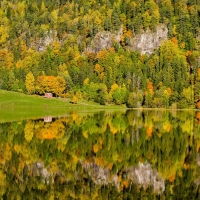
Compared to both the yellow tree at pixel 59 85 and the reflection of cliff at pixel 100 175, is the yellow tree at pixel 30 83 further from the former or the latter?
the reflection of cliff at pixel 100 175

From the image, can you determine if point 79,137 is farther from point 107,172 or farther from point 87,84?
point 87,84

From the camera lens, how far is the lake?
2956cm

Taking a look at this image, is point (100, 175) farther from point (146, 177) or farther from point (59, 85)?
point (59, 85)

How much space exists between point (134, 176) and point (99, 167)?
4.53m

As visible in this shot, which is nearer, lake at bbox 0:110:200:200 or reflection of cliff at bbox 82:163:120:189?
lake at bbox 0:110:200:200

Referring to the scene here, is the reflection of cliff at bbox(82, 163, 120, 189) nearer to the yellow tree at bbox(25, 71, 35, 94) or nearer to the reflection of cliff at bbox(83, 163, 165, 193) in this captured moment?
the reflection of cliff at bbox(83, 163, 165, 193)

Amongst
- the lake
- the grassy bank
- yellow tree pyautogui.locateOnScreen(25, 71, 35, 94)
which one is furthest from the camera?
yellow tree pyautogui.locateOnScreen(25, 71, 35, 94)

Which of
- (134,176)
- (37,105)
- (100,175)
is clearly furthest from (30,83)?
(134,176)

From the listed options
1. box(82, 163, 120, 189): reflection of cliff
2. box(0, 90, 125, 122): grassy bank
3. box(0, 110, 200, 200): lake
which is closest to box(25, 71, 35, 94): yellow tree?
box(0, 90, 125, 122): grassy bank

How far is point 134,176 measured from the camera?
3397 cm

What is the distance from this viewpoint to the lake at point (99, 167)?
29562 mm

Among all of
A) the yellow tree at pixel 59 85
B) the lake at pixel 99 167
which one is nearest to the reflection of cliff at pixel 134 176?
the lake at pixel 99 167

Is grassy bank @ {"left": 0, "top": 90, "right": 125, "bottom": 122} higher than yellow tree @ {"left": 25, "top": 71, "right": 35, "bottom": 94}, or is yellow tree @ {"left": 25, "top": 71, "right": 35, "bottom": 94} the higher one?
yellow tree @ {"left": 25, "top": 71, "right": 35, "bottom": 94}

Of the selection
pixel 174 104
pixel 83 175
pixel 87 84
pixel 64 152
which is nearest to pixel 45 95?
pixel 87 84
